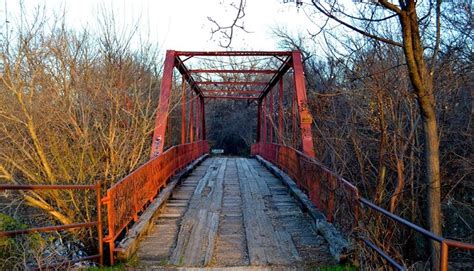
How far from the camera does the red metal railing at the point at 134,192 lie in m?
4.66

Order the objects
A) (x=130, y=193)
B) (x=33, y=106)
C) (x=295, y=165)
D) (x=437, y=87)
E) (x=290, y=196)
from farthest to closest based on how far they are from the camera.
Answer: (x=295, y=165), (x=290, y=196), (x=437, y=87), (x=33, y=106), (x=130, y=193)

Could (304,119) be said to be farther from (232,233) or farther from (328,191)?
(232,233)

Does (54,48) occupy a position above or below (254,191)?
above

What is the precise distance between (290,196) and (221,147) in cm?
3451

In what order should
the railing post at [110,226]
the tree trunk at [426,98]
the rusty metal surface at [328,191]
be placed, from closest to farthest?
the railing post at [110,226], the rusty metal surface at [328,191], the tree trunk at [426,98]

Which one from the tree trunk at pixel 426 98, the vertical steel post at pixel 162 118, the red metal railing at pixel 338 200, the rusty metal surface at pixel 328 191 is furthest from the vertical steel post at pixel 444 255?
the vertical steel post at pixel 162 118

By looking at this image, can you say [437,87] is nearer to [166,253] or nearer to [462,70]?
[462,70]

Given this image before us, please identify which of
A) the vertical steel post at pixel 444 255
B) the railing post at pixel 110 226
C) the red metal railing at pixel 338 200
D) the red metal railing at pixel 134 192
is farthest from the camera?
the red metal railing at pixel 134 192

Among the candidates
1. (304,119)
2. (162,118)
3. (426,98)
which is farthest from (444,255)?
(162,118)

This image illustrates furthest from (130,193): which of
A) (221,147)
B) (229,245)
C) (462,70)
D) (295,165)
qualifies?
(221,147)

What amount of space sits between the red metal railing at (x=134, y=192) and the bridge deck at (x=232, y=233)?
0.38 m

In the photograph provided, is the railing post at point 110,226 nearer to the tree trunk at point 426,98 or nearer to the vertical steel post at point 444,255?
the vertical steel post at point 444,255

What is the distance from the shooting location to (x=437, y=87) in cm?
800

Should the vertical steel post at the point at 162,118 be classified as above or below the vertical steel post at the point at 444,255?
above
